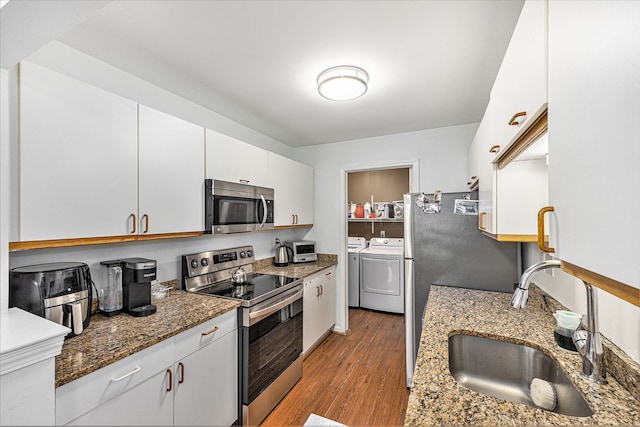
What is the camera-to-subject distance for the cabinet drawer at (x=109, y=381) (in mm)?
975

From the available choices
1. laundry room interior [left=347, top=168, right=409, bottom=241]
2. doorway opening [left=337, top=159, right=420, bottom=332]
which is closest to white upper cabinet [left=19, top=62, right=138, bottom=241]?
doorway opening [left=337, top=159, right=420, bottom=332]

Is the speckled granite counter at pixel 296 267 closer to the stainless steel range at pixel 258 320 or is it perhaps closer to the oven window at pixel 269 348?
the stainless steel range at pixel 258 320

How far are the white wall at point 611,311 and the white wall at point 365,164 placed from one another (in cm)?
149

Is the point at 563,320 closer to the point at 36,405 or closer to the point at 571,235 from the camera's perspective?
the point at 571,235

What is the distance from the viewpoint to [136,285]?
152 centimetres

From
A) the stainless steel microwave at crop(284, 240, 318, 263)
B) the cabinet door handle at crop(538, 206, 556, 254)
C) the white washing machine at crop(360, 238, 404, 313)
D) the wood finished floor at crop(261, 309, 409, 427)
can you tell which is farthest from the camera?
the white washing machine at crop(360, 238, 404, 313)

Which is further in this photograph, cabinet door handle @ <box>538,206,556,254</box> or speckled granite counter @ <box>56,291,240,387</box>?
speckled granite counter @ <box>56,291,240,387</box>

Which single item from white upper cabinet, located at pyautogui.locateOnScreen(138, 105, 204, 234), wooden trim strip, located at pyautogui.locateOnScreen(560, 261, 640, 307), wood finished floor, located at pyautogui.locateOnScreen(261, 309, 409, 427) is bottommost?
wood finished floor, located at pyautogui.locateOnScreen(261, 309, 409, 427)

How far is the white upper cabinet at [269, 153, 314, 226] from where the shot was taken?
2.77m

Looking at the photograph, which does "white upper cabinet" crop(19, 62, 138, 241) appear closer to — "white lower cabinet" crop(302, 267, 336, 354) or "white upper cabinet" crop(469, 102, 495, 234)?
"white lower cabinet" crop(302, 267, 336, 354)

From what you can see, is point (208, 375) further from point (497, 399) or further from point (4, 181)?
point (497, 399)

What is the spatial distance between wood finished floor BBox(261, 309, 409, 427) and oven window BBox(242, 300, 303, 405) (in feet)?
0.85

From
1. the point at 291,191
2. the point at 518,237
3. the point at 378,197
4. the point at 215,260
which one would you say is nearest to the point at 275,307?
the point at 215,260

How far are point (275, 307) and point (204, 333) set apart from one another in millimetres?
595
